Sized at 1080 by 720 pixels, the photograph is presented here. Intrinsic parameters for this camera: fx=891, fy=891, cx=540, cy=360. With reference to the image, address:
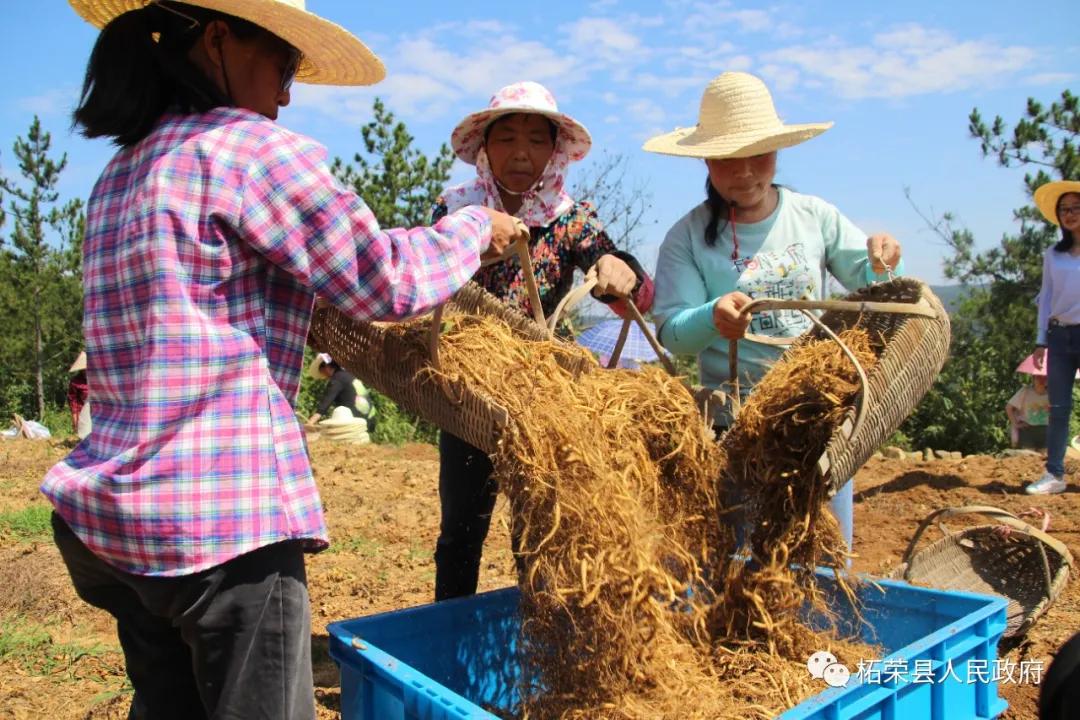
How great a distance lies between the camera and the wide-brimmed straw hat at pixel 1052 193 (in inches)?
225

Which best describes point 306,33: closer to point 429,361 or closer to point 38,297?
point 429,361

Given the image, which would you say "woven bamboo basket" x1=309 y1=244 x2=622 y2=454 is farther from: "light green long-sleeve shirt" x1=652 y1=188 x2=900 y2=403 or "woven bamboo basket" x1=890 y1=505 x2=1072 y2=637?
"woven bamboo basket" x1=890 y1=505 x2=1072 y2=637

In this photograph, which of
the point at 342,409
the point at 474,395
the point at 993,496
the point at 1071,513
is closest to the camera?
the point at 474,395

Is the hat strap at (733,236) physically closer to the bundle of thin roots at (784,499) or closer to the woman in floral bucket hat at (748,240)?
the woman in floral bucket hat at (748,240)

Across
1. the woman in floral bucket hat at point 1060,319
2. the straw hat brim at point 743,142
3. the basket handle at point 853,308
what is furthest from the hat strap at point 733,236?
the woman in floral bucket hat at point 1060,319

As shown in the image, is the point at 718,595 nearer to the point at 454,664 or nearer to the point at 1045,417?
the point at 454,664

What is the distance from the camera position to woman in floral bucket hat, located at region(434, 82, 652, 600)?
2664 millimetres

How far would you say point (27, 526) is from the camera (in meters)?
5.37

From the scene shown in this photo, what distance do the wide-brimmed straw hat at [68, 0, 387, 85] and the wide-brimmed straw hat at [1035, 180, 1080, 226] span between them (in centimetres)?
514

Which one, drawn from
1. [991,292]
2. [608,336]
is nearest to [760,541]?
[608,336]

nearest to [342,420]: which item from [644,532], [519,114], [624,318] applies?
[519,114]

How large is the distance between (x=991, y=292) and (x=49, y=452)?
1119cm

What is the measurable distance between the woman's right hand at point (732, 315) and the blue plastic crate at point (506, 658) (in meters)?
0.75

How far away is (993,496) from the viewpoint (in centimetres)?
596
